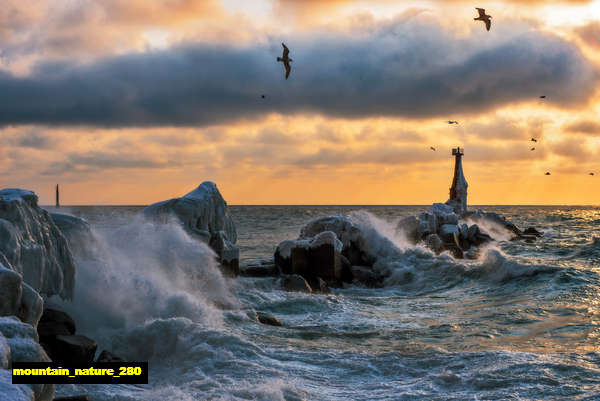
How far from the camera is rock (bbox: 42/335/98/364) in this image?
719 cm

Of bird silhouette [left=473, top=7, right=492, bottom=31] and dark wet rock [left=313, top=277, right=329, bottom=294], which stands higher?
bird silhouette [left=473, top=7, right=492, bottom=31]

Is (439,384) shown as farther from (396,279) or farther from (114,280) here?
(396,279)

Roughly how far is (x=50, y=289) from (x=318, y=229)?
1375 cm

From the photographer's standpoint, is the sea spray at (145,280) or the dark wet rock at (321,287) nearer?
the sea spray at (145,280)

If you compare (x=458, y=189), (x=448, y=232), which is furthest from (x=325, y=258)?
(x=458, y=189)

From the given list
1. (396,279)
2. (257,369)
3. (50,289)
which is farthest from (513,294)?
(50,289)

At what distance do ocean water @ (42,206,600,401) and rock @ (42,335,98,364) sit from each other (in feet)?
2.29

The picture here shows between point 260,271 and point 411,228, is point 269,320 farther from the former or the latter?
point 411,228

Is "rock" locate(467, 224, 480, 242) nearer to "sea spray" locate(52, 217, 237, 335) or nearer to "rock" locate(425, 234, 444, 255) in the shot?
"rock" locate(425, 234, 444, 255)

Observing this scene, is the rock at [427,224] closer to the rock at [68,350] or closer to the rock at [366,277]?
the rock at [366,277]

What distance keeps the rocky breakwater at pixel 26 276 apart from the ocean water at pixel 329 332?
A: 0.96 meters

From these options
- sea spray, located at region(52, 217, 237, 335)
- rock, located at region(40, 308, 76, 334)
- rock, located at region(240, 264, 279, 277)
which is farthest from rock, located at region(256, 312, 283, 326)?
rock, located at region(240, 264, 279, 277)

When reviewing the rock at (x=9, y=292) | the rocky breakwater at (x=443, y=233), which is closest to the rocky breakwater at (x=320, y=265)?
the rocky breakwater at (x=443, y=233)

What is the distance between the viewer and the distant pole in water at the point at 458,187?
45531 millimetres
